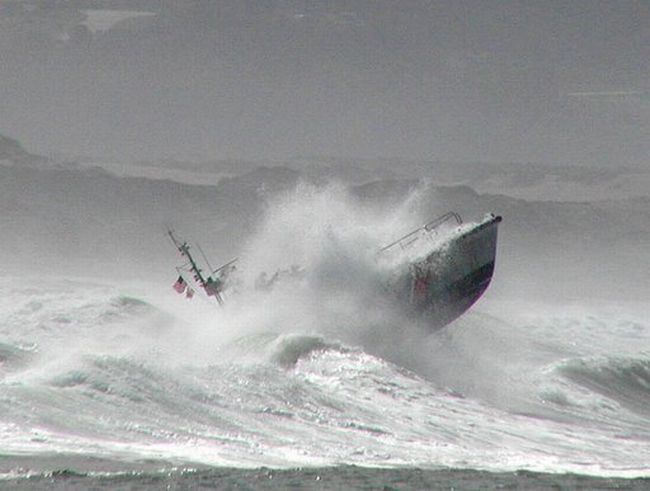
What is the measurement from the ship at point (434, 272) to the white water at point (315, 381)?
23.9 inches

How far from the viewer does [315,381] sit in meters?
25.9

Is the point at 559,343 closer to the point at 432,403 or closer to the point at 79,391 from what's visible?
the point at 432,403

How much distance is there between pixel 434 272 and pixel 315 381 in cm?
970

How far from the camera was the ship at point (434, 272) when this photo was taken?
34188mm

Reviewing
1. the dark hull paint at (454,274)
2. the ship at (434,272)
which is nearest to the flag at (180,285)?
the ship at (434,272)

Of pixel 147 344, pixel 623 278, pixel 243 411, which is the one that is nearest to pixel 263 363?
pixel 243 411

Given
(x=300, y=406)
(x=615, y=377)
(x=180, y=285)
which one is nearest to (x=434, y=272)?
(x=615, y=377)

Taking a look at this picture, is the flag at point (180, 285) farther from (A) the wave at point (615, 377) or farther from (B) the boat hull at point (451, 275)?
(A) the wave at point (615, 377)

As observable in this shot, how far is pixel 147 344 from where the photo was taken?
3422cm

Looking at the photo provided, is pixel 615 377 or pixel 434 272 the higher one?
pixel 434 272

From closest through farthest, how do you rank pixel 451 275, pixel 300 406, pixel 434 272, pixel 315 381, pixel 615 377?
pixel 300 406 → pixel 315 381 → pixel 615 377 → pixel 434 272 → pixel 451 275

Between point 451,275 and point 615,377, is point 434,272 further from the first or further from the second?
point 615,377

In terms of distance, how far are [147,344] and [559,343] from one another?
19.0 metres

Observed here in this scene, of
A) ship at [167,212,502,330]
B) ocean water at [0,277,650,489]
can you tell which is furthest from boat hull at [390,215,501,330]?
ocean water at [0,277,650,489]
